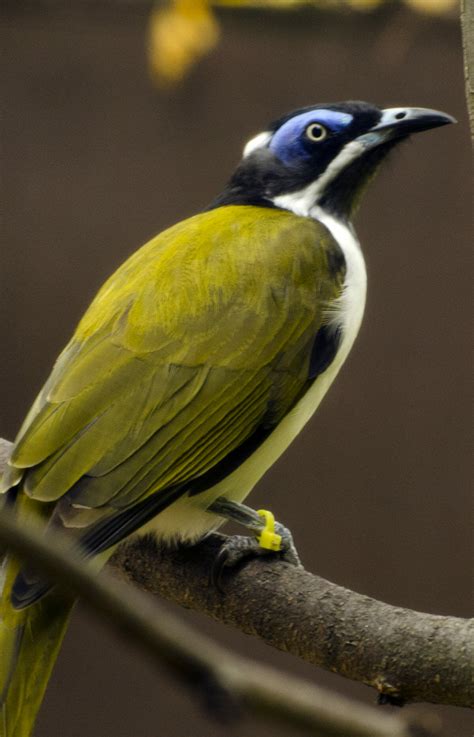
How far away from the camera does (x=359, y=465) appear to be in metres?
4.35

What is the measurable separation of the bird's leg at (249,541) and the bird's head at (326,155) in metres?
0.74

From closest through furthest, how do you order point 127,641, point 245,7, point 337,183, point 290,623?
1. point 127,641
2. point 290,623
3. point 337,183
4. point 245,7

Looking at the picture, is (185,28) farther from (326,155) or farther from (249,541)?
(249,541)

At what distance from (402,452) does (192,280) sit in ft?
6.56

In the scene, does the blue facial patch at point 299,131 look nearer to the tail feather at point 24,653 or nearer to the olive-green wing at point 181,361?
the olive-green wing at point 181,361

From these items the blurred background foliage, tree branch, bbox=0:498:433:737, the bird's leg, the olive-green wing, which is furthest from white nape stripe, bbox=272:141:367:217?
tree branch, bbox=0:498:433:737

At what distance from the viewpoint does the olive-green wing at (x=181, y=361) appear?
2201 millimetres

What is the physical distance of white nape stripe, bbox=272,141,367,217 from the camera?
2.87 m

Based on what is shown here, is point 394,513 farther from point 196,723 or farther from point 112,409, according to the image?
point 112,409

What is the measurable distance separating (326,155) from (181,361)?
770 mm

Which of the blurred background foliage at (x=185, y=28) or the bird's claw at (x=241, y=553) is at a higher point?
the blurred background foliage at (x=185, y=28)

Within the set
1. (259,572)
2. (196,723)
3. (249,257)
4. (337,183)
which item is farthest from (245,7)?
(196,723)

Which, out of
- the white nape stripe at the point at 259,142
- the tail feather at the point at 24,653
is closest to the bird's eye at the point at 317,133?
the white nape stripe at the point at 259,142

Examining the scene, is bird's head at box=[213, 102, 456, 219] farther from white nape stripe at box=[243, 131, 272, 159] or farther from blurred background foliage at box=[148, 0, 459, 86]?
blurred background foliage at box=[148, 0, 459, 86]
